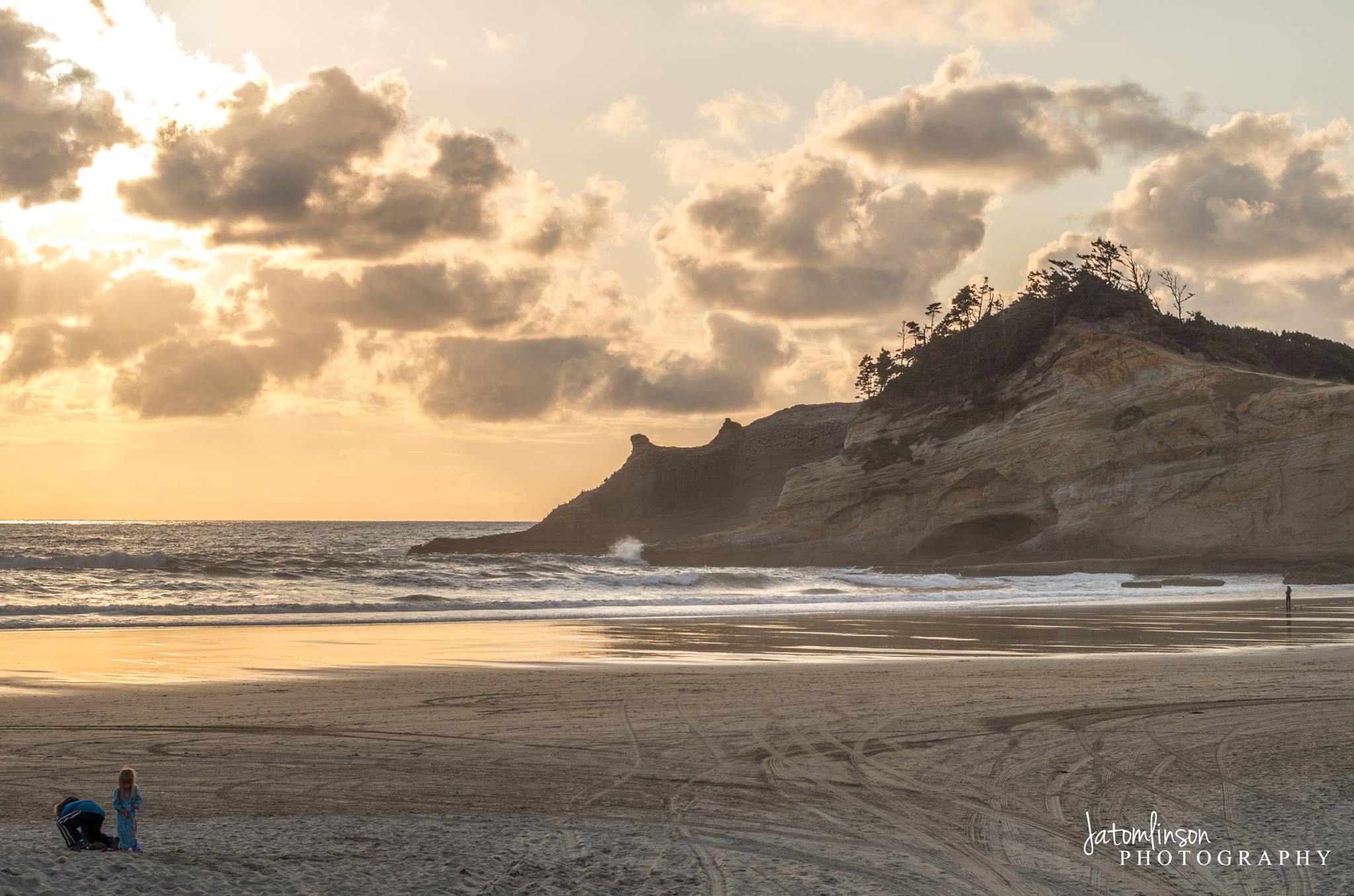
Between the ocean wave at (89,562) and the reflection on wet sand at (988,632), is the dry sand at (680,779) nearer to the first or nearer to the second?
the reflection on wet sand at (988,632)

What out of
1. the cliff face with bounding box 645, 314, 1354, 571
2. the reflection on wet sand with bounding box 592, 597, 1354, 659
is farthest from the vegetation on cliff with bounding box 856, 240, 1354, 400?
the reflection on wet sand with bounding box 592, 597, 1354, 659

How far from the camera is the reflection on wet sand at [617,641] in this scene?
1678cm

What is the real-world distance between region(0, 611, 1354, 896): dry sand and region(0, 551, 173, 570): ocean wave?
35.2 metres

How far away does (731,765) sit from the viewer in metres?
9.26

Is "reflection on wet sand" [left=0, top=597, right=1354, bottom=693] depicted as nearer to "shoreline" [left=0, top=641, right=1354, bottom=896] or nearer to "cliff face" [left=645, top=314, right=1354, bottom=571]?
"shoreline" [left=0, top=641, right=1354, bottom=896]

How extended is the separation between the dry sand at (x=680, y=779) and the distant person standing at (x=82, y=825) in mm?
244

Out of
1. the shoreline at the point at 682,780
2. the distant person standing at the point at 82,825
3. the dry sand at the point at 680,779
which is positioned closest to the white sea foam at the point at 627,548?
the dry sand at the point at 680,779

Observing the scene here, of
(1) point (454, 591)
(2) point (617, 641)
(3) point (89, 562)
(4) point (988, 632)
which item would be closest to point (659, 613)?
(2) point (617, 641)

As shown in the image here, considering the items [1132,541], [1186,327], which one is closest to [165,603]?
[1132,541]

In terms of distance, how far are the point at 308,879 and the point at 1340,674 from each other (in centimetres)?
1494

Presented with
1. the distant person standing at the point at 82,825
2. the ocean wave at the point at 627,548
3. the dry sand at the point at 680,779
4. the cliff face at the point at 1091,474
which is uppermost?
the cliff face at the point at 1091,474

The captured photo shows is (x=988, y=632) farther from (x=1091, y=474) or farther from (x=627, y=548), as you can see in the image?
(x=627, y=548)

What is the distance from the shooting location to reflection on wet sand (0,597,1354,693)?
1678 centimetres

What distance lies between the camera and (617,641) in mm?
21438
